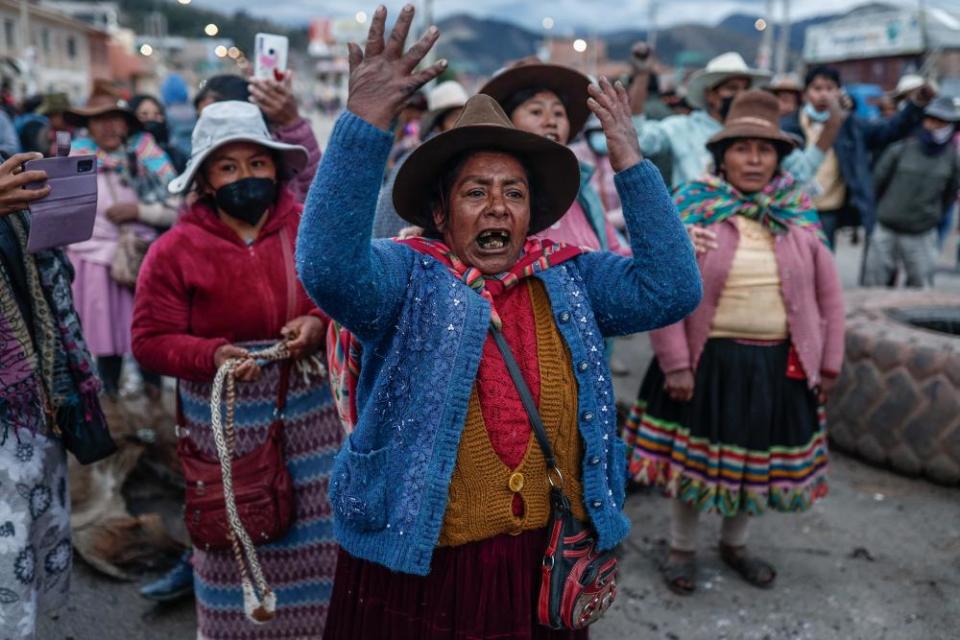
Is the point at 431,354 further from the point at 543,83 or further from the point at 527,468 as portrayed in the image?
the point at 543,83

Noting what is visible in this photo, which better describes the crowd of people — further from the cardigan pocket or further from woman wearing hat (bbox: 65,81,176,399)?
woman wearing hat (bbox: 65,81,176,399)

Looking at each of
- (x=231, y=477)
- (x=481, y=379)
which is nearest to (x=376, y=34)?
(x=481, y=379)

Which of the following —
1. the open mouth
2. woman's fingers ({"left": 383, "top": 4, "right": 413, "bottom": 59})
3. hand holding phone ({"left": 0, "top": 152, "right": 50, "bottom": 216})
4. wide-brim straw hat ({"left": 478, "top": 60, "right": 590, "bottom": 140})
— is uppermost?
wide-brim straw hat ({"left": 478, "top": 60, "right": 590, "bottom": 140})

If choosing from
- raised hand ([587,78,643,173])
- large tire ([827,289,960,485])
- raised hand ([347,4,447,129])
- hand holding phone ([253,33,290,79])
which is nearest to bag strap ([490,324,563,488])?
raised hand ([587,78,643,173])

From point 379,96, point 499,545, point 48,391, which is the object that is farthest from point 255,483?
point 379,96

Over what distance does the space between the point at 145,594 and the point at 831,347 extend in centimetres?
318

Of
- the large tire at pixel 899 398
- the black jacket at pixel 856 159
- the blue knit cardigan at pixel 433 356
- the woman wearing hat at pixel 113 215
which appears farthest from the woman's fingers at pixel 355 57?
the black jacket at pixel 856 159

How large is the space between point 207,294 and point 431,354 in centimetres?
125

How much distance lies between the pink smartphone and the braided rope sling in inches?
24.8

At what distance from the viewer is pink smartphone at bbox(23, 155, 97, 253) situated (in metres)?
2.34

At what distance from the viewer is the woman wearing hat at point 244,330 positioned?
285cm

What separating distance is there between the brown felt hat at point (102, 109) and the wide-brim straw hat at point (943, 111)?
632 cm

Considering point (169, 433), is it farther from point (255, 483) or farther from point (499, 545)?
point (499, 545)

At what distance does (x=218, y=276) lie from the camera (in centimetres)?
287
